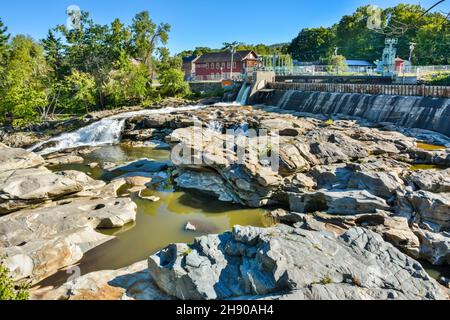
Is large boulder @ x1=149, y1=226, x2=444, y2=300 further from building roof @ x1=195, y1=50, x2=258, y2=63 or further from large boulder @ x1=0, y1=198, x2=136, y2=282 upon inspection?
building roof @ x1=195, y1=50, x2=258, y2=63

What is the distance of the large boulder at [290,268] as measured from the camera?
802 cm

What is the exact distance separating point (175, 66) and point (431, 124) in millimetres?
49639

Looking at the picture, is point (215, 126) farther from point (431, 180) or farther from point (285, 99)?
point (431, 180)

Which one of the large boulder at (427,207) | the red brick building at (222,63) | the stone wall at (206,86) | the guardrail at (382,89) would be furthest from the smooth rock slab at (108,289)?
the red brick building at (222,63)

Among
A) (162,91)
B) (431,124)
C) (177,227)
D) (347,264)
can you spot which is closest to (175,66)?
(162,91)

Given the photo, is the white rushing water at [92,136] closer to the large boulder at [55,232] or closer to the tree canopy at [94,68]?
the tree canopy at [94,68]

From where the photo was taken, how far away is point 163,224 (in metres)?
16.2

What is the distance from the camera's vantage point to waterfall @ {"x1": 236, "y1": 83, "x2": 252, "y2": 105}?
163 ft

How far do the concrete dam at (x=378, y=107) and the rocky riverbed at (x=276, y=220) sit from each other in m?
1.97

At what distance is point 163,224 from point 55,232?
4794mm
